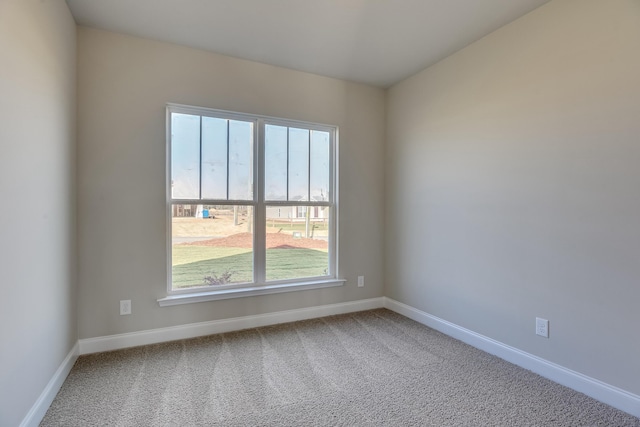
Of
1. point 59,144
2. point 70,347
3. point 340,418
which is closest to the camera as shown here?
point 340,418

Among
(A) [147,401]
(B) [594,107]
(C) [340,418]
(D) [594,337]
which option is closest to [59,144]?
(A) [147,401]

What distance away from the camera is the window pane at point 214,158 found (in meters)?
2.95

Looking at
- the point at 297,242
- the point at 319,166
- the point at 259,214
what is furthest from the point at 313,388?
the point at 319,166

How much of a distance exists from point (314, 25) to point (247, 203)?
5.58 ft

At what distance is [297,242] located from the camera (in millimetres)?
3416

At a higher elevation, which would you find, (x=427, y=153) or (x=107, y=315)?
(x=427, y=153)

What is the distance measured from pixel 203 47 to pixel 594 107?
304cm

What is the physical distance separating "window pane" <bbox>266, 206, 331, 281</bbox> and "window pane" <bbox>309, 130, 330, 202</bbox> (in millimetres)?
162

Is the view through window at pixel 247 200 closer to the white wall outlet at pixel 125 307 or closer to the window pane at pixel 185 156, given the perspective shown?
the window pane at pixel 185 156

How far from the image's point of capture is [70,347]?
229 cm

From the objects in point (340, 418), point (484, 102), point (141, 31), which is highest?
point (141, 31)

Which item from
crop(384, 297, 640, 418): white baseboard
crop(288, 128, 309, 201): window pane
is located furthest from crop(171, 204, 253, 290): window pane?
crop(384, 297, 640, 418): white baseboard

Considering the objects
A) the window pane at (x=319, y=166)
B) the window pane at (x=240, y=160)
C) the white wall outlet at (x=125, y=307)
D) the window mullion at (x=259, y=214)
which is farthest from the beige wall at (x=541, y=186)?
the white wall outlet at (x=125, y=307)

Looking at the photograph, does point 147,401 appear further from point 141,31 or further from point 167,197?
point 141,31
